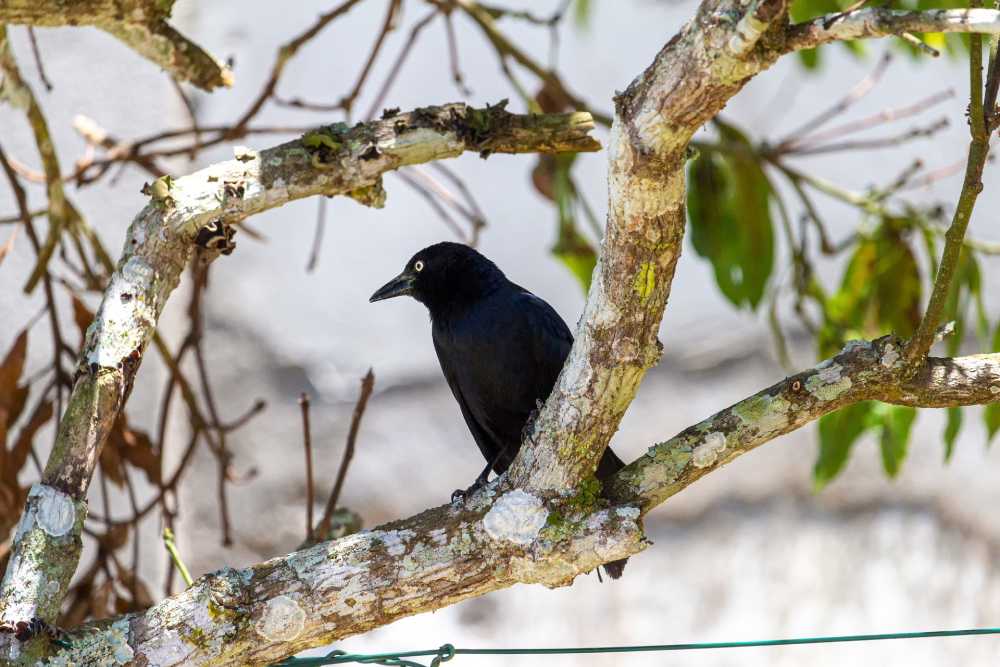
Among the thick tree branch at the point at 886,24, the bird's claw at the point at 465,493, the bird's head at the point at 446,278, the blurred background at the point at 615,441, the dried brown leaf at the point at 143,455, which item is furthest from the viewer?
the blurred background at the point at 615,441

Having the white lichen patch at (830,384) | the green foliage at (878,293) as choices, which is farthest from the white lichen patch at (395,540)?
the green foliage at (878,293)

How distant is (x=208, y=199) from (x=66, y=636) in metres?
0.84

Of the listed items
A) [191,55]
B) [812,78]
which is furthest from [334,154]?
[812,78]

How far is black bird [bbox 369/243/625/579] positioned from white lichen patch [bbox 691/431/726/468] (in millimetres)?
843

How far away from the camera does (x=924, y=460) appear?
5809mm

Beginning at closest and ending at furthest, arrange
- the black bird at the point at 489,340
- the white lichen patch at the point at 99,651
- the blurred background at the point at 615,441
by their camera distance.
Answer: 1. the white lichen patch at the point at 99,651
2. the black bird at the point at 489,340
3. the blurred background at the point at 615,441

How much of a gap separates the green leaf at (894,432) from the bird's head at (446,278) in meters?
1.14

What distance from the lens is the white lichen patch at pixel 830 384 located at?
7.07ft

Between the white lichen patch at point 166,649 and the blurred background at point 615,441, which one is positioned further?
the blurred background at point 615,441

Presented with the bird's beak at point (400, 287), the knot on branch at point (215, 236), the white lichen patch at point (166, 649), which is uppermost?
the bird's beak at point (400, 287)

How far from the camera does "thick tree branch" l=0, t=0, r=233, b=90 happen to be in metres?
2.54

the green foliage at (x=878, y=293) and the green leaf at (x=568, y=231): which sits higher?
the green leaf at (x=568, y=231)

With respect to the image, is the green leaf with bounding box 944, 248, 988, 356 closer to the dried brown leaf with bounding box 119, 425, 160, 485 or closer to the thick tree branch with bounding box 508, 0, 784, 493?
the thick tree branch with bounding box 508, 0, 784, 493

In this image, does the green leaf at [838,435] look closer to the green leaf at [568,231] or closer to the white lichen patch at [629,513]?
the green leaf at [568,231]
